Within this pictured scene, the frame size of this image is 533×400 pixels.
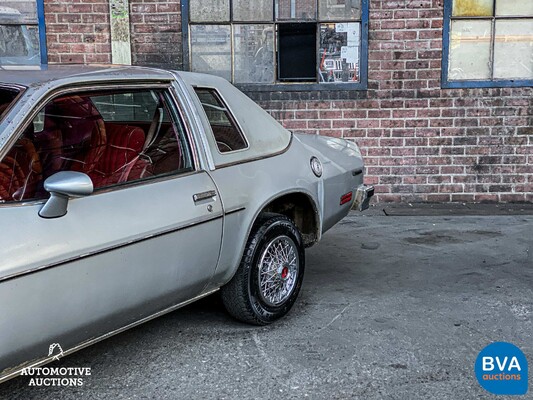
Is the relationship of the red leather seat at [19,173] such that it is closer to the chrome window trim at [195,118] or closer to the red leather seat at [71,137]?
the red leather seat at [71,137]

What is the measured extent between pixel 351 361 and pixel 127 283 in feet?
4.54

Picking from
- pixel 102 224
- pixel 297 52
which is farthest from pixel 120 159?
pixel 297 52

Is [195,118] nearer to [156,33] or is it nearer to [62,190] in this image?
[62,190]

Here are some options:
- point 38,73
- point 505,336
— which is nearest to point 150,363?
point 38,73

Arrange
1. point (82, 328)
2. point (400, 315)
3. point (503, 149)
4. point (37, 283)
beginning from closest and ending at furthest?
point (37, 283)
point (82, 328)
point (400, 315)
point (503, 149)

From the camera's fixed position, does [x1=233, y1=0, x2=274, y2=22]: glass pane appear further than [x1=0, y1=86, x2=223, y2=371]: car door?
Yes

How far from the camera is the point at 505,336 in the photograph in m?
4.07

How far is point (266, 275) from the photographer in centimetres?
419

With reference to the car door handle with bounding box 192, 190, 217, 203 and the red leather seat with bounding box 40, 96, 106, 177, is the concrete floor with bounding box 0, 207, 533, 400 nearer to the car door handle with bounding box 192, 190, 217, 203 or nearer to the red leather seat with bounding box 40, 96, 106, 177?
the car door handle with bounding box 192, 190, 217, 203

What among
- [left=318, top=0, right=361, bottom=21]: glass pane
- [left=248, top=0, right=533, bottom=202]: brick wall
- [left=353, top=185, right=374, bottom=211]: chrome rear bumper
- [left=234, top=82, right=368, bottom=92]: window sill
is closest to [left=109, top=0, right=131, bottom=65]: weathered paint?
[left=234, top=82, right=368, bottom=92]: window sill

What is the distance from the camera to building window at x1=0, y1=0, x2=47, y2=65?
8.04 meters

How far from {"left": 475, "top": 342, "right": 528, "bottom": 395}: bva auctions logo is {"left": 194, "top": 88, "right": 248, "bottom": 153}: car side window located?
6.32ft

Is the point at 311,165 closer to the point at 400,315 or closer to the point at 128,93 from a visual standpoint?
the point at 400,315

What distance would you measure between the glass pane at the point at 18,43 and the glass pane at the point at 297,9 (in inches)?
121
